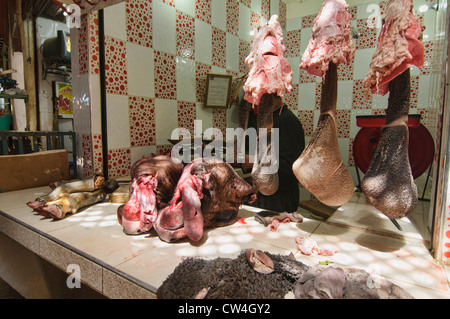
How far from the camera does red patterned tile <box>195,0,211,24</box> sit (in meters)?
2.52

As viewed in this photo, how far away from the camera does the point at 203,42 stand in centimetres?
260

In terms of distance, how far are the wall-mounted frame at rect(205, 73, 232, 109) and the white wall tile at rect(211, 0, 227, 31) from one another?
547 millimetres

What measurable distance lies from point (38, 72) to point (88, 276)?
5.17 metres

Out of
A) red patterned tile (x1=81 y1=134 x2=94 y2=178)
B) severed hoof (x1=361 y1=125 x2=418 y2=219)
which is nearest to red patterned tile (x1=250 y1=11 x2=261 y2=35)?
red patterned tile (x1=81 y1=134 x2=94 y2=178)

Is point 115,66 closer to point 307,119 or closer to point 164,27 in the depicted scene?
point 164,27

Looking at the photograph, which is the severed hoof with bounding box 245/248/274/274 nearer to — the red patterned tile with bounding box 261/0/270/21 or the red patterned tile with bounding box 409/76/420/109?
the red patterned tile with bounding box 409/76/420/109

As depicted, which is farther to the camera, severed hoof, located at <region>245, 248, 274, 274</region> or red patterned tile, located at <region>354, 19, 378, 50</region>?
red patterned tile, located at <region>354, 19, 378, 50</region>

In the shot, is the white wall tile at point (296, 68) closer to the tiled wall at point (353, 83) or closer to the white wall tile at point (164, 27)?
the tiled wall at point (353, 83)

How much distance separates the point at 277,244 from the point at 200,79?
6.55 feet

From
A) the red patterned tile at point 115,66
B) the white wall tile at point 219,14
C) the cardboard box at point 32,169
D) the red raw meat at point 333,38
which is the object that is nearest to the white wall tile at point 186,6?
the white wall tile at point 219,14

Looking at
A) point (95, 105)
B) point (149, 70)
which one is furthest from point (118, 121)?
point (149, 70)

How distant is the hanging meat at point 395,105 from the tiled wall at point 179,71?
538 mm

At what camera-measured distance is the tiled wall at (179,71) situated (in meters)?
1.87
